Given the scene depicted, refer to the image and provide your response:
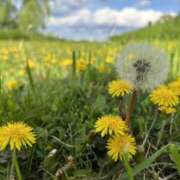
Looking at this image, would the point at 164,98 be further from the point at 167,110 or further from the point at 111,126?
the point at 111,126

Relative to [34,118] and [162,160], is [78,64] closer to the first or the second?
[34,118]

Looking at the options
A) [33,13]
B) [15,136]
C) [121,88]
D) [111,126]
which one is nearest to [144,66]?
[121,88]

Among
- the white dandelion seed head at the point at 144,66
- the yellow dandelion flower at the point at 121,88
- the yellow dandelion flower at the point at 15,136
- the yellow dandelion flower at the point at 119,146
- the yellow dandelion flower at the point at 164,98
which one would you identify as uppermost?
the white dandelion seed head at the point at 144,66

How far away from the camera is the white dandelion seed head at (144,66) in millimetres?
1715

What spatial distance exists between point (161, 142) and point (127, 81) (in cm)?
38

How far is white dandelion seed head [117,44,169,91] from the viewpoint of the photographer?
171cm

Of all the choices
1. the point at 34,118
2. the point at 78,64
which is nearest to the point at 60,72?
the point at 78,64

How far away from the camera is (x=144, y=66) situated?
1.71m

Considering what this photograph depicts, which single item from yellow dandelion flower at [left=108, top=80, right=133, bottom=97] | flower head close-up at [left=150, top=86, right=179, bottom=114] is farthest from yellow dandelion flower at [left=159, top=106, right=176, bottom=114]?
yellow dandelion flower at [left=108, top=80, right=133, bottom=97]

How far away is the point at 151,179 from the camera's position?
175 cm

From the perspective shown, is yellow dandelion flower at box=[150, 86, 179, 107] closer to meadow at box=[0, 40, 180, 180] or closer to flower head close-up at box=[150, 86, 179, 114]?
flower head close-up at box=[150, 86, 179, 114]

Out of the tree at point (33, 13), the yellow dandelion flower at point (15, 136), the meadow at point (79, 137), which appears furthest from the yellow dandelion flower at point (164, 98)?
the tree at point (33, 13)

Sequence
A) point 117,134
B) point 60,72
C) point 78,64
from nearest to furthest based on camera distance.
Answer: point 117,134 → point 78,64 → point 60,72

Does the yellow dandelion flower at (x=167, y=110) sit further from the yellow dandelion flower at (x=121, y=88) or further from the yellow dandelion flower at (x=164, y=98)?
the yellow dandelion flower at (x=121, y=88)
